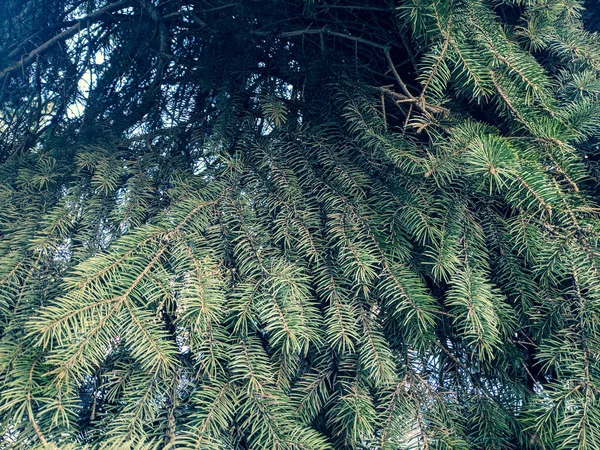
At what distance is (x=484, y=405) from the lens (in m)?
0.55

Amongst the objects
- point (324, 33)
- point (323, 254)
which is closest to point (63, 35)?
point (324, 33)

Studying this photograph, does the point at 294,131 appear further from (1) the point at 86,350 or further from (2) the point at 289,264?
(1) the point at 86,350

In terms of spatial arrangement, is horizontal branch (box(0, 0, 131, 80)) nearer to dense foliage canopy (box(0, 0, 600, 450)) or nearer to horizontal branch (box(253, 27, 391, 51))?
dense foliage canopy (box(0, 0, 600, 450))

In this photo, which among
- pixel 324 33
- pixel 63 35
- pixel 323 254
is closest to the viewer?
pixel 323 254

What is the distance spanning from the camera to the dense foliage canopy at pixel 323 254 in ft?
1.58

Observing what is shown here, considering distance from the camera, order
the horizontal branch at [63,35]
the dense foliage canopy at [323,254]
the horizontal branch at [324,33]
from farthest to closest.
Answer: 1. the horizontal branch at [63,35]
2. the horizontal branch at [324,33]
3. the dense foliage canopy at [323,254]

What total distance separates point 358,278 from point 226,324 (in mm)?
158

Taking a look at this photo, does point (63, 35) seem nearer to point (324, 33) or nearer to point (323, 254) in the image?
point (324, 33)

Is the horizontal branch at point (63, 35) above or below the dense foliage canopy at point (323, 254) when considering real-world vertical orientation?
above

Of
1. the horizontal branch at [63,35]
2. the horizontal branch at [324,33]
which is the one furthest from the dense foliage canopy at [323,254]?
the horizontal branch at [63,35]

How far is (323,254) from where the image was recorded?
0.57m

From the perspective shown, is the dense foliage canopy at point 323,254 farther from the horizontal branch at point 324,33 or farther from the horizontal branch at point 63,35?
the horizontal branch at point 63,35

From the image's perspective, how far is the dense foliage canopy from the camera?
481 mm

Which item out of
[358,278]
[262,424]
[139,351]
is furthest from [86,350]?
[358,278]
